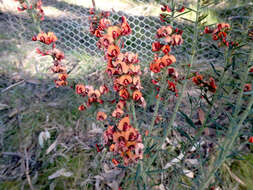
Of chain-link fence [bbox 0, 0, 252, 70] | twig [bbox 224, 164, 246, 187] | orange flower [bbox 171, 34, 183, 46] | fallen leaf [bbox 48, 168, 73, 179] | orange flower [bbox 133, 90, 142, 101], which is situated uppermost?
chain-link fence [bbox 0, 0, 252, 70]

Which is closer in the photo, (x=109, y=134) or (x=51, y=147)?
(x=109, y=134)

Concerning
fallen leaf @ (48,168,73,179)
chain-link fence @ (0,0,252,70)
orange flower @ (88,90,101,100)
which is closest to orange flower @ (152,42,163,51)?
orange flower @ (88,90,101,100)

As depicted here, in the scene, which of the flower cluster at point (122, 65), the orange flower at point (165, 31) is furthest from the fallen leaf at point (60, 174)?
the orange flower at point (165, 31)

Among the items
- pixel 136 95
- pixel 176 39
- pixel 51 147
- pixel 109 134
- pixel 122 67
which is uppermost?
pixel 176 39

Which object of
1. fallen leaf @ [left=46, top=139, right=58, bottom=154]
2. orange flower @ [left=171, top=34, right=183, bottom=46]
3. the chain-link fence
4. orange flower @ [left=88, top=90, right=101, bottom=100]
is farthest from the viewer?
the chain-link fence

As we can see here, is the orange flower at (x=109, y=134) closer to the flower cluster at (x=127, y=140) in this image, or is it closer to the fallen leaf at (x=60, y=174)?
the flower cluster at (x=127, y=140)

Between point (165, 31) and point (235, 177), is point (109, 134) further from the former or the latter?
point (235, 177)

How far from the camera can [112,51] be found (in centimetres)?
82

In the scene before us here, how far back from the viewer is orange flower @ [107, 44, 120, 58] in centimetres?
82

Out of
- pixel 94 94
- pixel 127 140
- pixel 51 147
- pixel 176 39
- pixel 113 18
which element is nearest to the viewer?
pixel 127 140

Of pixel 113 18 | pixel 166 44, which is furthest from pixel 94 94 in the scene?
pixel 113 18

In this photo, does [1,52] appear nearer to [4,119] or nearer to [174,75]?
[4,119]

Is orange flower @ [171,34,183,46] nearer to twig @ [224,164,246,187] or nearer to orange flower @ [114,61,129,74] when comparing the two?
orange flower @ [114,61,129,74]

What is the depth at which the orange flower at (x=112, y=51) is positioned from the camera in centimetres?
82
